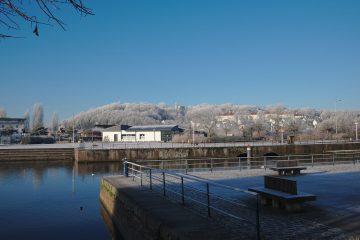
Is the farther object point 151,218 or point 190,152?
point 190,152

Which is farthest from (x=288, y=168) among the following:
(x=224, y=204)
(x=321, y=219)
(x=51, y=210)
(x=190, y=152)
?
(x=190, y=152)

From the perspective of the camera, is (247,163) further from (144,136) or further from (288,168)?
(144,136)

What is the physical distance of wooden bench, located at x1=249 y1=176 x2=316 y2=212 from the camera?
10.3 m

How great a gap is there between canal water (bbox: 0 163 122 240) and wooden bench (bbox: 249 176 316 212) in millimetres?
6269

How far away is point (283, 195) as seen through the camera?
34.9ft

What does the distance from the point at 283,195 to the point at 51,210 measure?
12.4m

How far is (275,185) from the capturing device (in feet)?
38.0

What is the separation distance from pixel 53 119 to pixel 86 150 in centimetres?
13339

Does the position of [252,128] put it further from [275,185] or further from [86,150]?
[275,185]

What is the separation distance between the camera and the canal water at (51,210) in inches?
609

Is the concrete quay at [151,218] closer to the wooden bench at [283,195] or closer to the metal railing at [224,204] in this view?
the metal railing at [224,204]

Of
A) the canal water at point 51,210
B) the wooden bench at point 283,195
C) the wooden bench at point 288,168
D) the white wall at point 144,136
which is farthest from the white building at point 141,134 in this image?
the wooden bench at point 283,195

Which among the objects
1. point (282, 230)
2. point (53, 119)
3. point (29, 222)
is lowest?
point (29, 222)

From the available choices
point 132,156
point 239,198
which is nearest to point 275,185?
point 239,198
